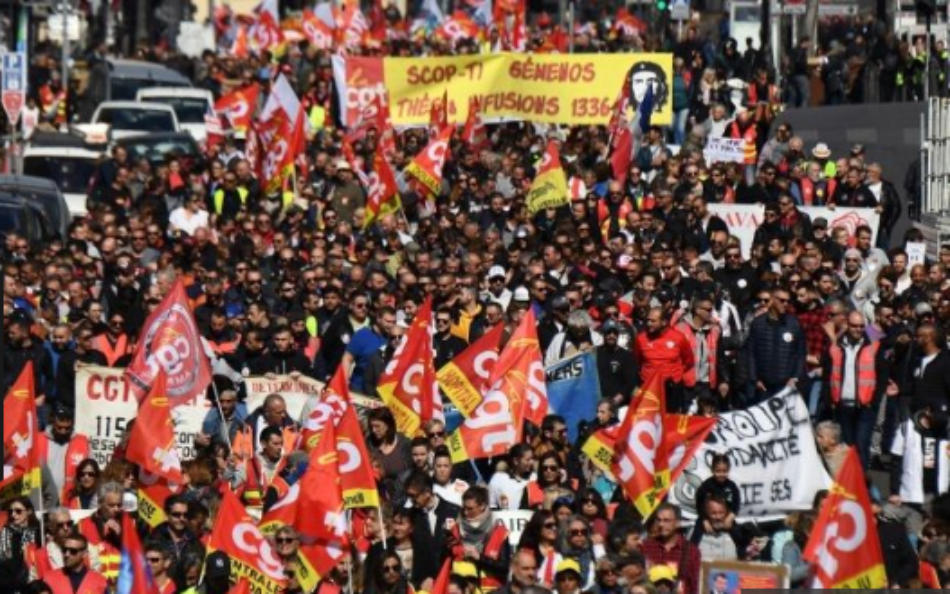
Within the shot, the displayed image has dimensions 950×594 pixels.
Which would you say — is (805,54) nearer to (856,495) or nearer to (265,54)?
(265,54)

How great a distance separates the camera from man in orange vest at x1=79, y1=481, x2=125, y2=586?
1819cm

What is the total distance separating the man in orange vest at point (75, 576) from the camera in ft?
56.0

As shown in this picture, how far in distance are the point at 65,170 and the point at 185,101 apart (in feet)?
23.5

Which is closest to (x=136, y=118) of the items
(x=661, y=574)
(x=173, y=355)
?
(x=173, y=355)

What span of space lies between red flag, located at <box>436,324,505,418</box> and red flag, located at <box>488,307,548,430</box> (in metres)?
0.67

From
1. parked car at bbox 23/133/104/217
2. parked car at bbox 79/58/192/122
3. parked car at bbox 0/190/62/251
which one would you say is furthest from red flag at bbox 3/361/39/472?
parked car at bbox 79/58/192/122

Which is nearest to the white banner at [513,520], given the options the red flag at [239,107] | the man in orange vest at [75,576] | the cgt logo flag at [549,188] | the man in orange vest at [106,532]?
the man in orange vest at [106,532]

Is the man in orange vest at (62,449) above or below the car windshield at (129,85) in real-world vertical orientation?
below

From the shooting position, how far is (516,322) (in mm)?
22719

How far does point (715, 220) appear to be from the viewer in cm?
2673

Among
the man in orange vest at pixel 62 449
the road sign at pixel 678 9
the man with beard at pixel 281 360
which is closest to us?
the man in orange vest at pixel 62 449

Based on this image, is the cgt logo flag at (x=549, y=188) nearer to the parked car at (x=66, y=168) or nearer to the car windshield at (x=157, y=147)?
the parked car at (x=66, y=168)

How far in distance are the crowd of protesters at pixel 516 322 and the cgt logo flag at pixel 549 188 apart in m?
0.25

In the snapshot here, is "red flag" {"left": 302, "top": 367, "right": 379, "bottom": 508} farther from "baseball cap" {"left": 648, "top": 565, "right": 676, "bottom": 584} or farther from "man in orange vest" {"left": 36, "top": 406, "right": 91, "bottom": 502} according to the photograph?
"man in orange vest" {"left": 36, "top": 406, "right": 91, "bottom": 502}
